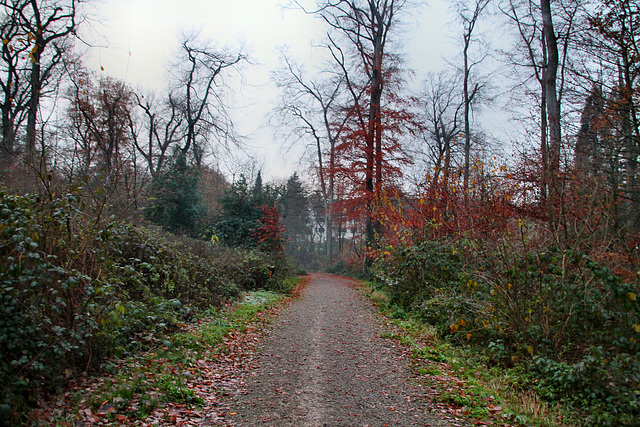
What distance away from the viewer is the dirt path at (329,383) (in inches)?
147

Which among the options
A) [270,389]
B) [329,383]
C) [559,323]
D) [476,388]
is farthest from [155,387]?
[559,323]

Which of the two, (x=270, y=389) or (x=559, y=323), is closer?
(x=270, y=389)

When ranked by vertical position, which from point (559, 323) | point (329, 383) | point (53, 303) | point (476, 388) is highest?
point (53, 303)

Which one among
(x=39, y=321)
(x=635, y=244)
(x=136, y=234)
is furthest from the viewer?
(x=136, y=234)

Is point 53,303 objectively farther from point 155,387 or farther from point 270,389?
point 270,389

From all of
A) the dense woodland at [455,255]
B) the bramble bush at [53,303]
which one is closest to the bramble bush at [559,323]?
the dense woodland at [455,255]

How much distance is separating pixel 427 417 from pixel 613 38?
6881 millimetres

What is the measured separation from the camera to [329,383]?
4633mm

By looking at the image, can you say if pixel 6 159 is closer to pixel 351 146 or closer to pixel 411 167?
pixel 351 146

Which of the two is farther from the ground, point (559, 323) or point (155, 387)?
point (559, 323)

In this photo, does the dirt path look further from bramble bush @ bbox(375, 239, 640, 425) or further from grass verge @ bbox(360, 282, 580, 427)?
bramble bush @ bbox(375, 239, 640, 425)

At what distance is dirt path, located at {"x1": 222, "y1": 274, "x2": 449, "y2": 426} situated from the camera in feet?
12.3

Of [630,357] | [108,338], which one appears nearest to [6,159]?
[108,338]

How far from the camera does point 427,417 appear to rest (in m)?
3.74
